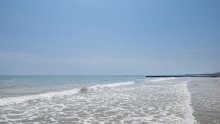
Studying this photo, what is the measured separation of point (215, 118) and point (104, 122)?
555 centimetres

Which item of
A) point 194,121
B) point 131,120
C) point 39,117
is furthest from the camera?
point 39,117

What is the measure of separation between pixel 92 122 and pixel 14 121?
13.0 ft

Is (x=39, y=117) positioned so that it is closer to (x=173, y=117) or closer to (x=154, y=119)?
(x=154, y=119)

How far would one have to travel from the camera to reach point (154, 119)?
8453 mm

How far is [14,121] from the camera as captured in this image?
841 centimetres

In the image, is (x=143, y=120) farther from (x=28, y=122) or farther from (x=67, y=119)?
(x=28, y=122)

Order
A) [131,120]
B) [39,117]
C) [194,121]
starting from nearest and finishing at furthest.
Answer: [194,121] → [131,120] → [39,117]

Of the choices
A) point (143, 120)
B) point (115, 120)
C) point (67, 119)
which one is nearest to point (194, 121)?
point (143, 120)

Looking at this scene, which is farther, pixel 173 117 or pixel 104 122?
pixel 173 117

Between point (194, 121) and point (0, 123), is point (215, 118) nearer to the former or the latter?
point (194, 121)

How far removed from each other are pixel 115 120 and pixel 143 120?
4.60 feet

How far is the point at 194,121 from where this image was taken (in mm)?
7844

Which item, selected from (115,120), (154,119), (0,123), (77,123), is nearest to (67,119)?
(77,123)

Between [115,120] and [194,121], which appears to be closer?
[194,121]
